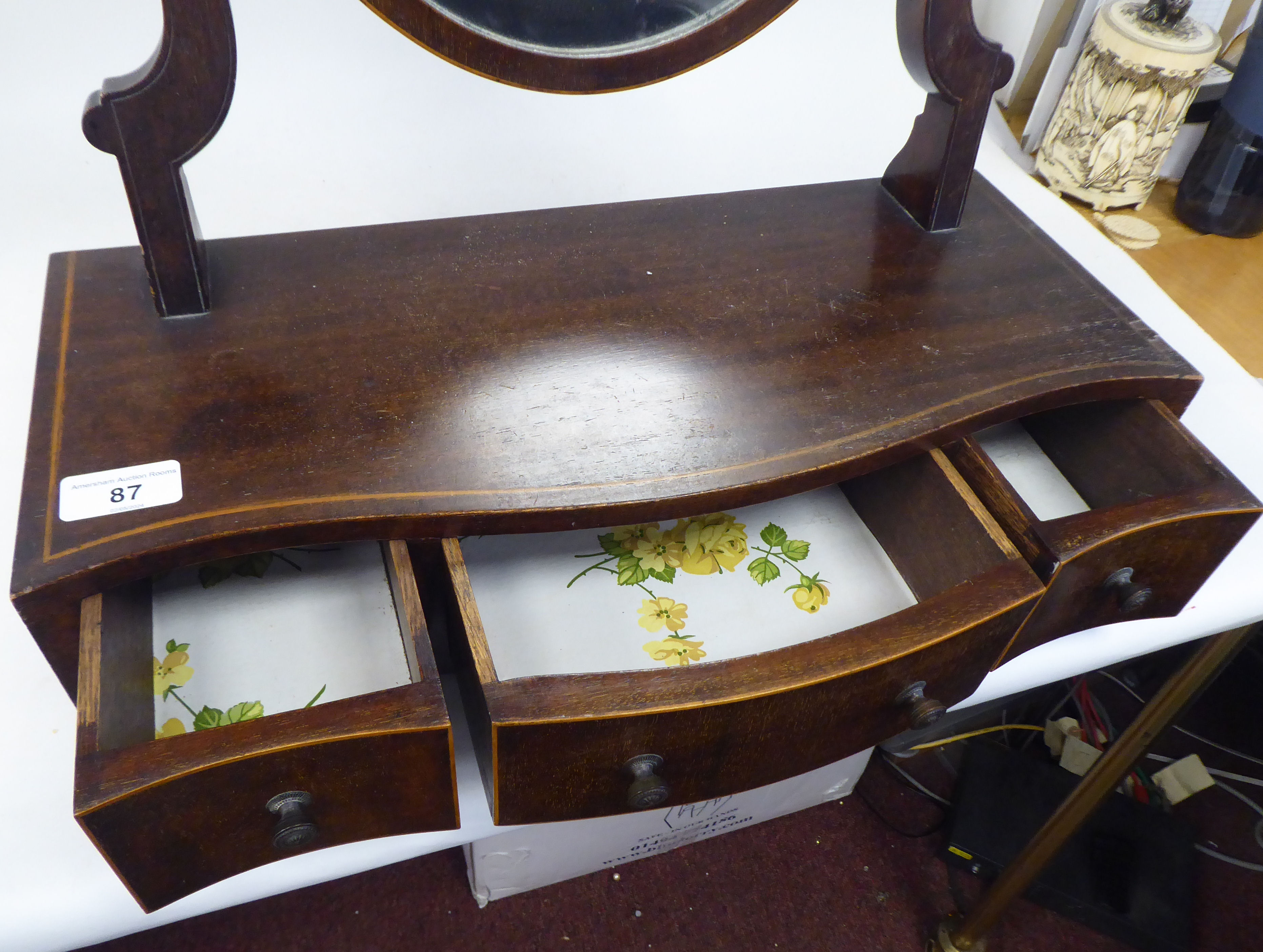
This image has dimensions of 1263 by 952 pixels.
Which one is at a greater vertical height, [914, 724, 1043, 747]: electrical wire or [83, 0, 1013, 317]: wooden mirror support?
[83, 0, 1013, 317]: wooden mirror support

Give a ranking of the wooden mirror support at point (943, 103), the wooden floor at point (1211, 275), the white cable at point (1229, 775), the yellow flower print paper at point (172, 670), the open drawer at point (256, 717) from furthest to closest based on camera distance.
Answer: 1. the white cable at point (1229, 775)
2. the wooden floor at point (1211, 275)
3. the wooden mirror support at point (943, 103)
4. the yellow flower print paper at point (172, 670)
5. the open drawer at point (256, 717)

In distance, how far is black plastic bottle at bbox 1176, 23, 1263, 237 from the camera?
3.07 ft

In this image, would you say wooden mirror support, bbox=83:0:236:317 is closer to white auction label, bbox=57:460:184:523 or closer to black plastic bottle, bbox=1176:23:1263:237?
white auction label, bbox=57:460:184:523

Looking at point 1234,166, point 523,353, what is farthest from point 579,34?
point 1234,166

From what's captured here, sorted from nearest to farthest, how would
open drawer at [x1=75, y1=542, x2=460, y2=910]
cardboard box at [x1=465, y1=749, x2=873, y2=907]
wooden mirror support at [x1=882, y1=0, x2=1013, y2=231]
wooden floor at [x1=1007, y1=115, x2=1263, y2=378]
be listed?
open drawer at [x1=75, y1=542, x2=460, y2=910], wooden mirror support at [x1=882, y1=0, x2=1013, y2=231], cardboard box at [x1=465, y1=749, x2=873, y2=907], wooden floor at [x1=1007, y1=115, x2=1263, y2=378]

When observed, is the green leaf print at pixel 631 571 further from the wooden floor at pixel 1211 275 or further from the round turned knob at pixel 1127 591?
the wooden floor at pixel 1211 275

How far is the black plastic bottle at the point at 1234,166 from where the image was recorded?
936 millimetres

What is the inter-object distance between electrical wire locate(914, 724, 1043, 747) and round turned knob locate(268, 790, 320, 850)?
687mm

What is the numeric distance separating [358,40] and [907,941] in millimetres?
927

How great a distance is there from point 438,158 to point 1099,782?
2.42ft

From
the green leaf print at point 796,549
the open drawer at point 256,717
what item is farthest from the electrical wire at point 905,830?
the open drawer at point 256,717

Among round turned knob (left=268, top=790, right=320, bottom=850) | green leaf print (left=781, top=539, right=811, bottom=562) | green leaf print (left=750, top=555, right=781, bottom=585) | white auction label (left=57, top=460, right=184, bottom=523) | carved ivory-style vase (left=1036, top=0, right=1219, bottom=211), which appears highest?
carved ivory-style vase (left=1036, top=0, right=1219, bottom=211)

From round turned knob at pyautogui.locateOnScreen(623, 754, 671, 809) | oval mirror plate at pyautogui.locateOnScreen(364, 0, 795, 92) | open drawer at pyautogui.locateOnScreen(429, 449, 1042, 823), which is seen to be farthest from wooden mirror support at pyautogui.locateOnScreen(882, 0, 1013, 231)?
round turned knob at pyautogui.locateOnScreen(623, 754, 671, 809)

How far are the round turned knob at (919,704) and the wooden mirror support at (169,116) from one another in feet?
1.56
